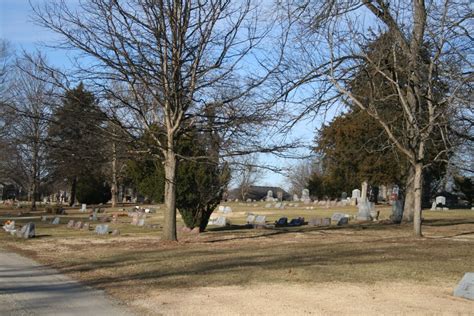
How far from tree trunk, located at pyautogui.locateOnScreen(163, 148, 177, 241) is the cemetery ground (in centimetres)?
49

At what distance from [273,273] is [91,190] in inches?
2406

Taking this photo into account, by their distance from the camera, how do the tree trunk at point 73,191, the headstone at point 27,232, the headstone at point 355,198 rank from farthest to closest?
the tree trunk at point 73,191, the headstone at point 355,198, the headstone at point 27,232

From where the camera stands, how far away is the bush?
68000 mm

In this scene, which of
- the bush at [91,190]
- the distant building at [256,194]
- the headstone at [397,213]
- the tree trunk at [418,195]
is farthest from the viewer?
the distant building at [256,194]

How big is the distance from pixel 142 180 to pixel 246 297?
20.1 meters

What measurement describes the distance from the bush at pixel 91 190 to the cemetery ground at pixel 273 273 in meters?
51.1

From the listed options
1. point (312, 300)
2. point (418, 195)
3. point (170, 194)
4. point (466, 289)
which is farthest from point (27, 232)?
point (466, 289)

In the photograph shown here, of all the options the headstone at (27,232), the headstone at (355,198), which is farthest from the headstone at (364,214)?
the headstone at (355,198)

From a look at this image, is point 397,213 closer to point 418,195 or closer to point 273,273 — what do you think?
point 418,195

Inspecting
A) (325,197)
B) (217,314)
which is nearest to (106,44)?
(217,314)

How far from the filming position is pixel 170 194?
17.1m

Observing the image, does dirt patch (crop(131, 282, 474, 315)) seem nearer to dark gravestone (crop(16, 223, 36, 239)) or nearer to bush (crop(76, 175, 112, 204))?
dark gravestone (crop(16, 223, 36, 239))

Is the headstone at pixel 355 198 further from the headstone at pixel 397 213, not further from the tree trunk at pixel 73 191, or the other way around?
the tree trunk at pixel 73 191

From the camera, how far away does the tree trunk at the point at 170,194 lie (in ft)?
55.9
